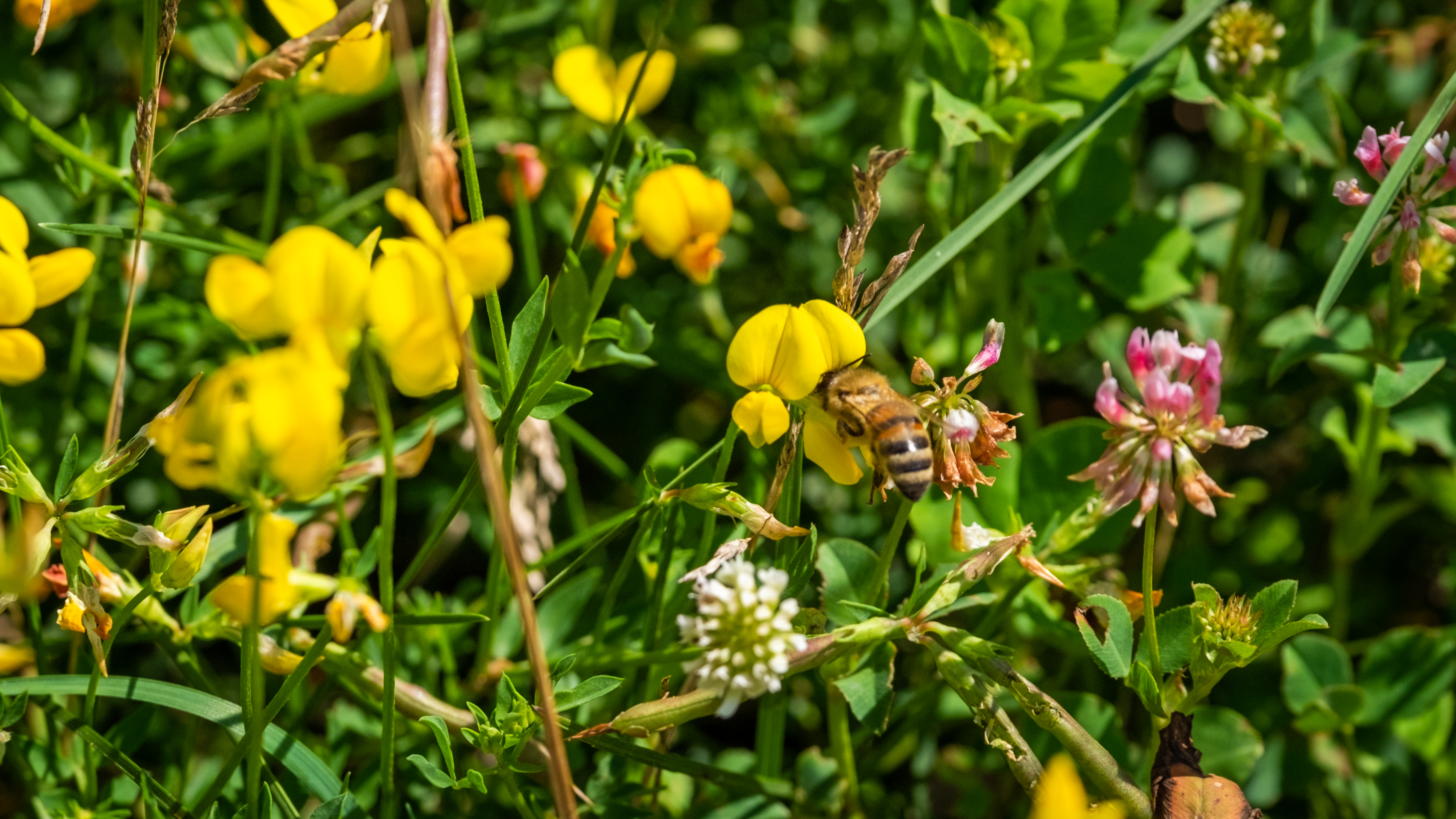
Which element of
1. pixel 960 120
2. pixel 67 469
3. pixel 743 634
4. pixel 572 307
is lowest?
pixel 743 634

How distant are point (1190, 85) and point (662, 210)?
5.42 ft

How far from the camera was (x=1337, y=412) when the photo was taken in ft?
9.12

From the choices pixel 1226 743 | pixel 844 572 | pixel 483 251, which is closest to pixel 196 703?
pixel 483 251

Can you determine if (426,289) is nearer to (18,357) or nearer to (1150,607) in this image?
(18,357)

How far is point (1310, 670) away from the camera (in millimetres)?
2596

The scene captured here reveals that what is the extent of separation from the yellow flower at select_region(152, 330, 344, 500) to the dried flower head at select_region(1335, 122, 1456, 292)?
1.77 m

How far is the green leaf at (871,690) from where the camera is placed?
2.00 m

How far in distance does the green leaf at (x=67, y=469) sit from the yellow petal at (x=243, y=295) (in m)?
0.65

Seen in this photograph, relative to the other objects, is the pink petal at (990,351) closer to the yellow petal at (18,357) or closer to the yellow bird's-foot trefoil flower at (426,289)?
the yellow bird's-foot trefoil flower at (426,289)

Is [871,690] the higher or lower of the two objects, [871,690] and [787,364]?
the lower

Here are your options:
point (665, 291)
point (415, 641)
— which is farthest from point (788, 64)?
point (415, 641)

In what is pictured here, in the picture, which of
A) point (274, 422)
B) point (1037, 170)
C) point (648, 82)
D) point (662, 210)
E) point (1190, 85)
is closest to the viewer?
point (274, 422)

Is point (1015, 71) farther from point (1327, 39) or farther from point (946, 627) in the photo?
point (946, 627)

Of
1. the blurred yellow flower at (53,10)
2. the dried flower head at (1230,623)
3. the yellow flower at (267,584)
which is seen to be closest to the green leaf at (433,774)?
the yellow flower at (267,584)
